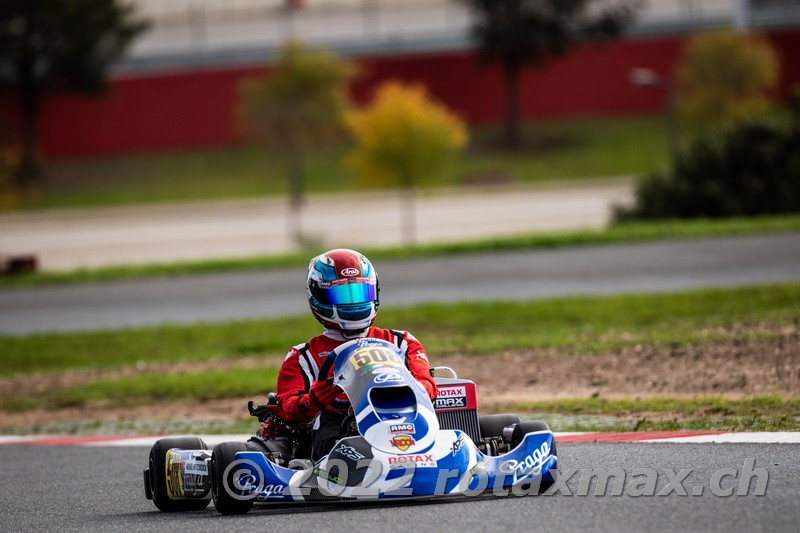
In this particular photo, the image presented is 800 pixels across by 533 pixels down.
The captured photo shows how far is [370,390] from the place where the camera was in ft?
19.5

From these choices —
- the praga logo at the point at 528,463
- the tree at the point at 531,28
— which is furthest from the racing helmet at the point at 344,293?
the tree at the point at 531,28

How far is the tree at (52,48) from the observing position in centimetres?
5575

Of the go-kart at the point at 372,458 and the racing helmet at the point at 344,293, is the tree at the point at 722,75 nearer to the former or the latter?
the racing helmet at the point at 344,293

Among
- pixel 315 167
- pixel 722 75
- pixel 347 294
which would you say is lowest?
pixel 315 167

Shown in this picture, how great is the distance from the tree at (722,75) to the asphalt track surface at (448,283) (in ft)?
102

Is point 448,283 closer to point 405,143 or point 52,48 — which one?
point 405,143

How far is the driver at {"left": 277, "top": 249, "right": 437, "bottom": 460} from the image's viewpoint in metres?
6.41

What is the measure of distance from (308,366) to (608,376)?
5.32 metres

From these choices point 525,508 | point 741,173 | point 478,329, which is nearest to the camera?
point 525,508

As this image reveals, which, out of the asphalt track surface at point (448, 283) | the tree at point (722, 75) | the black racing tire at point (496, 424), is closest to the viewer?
the black racing tire at point (496, 424)

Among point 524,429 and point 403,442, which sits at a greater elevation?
point 403,442

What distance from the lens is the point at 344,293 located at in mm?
6516

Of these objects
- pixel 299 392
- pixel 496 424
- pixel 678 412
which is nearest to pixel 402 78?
pixel 678 412

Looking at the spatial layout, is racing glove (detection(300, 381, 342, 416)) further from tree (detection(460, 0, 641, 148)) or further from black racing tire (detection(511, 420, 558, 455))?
tree (detection(460, 0, 641, 148))
